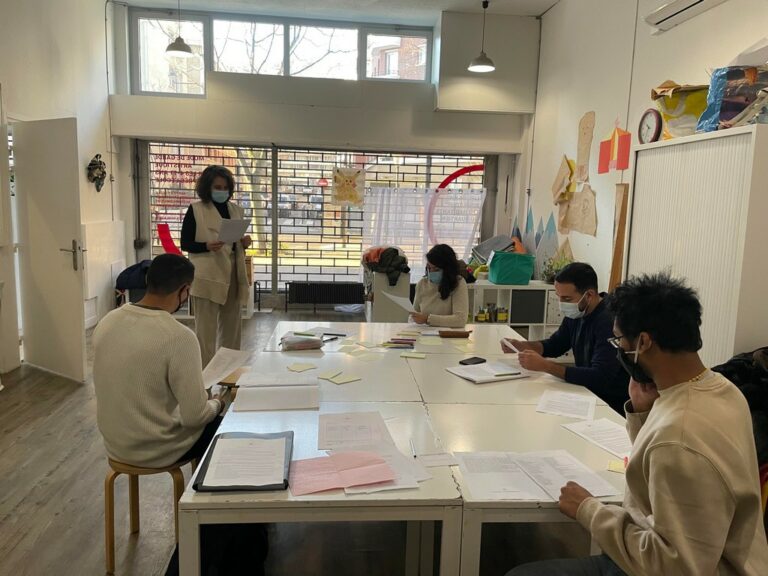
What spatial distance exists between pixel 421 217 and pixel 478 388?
5.11 meters

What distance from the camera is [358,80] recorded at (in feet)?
22.2

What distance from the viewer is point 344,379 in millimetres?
2494

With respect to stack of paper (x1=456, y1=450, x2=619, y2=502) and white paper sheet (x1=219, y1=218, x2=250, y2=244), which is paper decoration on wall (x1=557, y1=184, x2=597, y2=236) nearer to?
white paper sheet (x1=219, y1=218, x2=250, y2=244)

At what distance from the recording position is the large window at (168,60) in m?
6.81

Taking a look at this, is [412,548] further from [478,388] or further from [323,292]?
[323,292]

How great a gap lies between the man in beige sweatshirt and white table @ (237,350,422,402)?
98 centimetres

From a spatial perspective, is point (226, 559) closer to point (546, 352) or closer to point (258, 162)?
point (546, 352)

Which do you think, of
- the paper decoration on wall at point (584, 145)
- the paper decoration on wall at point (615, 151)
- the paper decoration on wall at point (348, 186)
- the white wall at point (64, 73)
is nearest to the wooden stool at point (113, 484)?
the white wall at point (64, 73)

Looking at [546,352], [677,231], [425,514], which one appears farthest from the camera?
[546,352]

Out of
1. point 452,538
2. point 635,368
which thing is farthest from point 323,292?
point 635,368

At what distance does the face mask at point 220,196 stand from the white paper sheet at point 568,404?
2.57 metres

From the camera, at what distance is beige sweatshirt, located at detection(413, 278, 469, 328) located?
11.8ft

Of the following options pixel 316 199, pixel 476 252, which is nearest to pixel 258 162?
pixel 316 199

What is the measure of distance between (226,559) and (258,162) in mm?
5883
